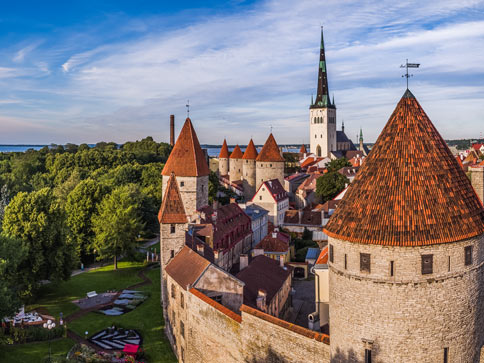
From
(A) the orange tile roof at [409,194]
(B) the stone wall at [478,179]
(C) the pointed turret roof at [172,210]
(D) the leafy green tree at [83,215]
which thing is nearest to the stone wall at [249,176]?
(D) the leafy green tree at [83,215]

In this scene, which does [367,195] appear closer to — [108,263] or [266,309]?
[266,309]

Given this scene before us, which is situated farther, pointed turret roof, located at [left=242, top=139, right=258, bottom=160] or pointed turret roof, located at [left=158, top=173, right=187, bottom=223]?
pointed turret roof, located at [left=242, top=139, right=258, bottom=160]

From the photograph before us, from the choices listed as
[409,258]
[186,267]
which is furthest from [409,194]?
[186,267]

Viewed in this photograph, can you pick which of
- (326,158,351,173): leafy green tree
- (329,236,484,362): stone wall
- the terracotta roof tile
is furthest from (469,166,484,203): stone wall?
(326,158,351,173): leafy green tree

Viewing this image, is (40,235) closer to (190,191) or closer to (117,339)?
(117,339)

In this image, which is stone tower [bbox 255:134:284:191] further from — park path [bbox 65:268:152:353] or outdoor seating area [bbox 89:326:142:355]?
outdoor seating area [bbox 89:326:142:355]

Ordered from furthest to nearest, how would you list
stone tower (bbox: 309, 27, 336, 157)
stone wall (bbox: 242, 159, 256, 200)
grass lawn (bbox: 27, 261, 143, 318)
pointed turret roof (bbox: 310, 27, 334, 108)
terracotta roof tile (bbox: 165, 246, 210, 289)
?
1. stone tower (bbox: 309, 27, 336, 157)
2. pointed turret roof (bbox: 310, 27, 334, 108)
3. stone wall (bbox: 242, 159, 256, 200)
4. grass lawn (bbox: 27, 261, 143, 318)
5. terracotta roof tile (bbox: 165, 246, 210, 289)
